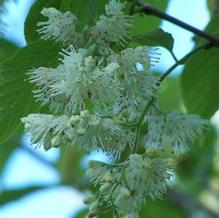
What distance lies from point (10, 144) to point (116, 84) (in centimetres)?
252

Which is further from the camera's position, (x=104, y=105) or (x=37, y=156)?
(x=37, y=156)

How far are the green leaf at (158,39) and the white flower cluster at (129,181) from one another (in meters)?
0.31

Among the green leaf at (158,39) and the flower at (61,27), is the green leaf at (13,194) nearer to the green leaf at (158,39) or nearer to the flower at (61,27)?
the green leaf at (158,39)

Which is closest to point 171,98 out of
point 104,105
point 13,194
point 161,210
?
point 161,210

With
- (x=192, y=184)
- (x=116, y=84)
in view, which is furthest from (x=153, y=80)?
(x=192, y=184)

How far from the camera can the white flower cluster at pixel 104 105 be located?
1.87 meters

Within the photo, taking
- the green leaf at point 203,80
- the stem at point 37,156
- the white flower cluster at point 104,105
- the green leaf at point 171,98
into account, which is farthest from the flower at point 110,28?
the stem at point 37,156

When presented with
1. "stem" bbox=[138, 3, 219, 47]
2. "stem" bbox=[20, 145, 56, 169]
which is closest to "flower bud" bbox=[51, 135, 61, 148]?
"stem" bbox=[138, 3, 219, 47]

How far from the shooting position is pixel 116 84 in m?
1.88

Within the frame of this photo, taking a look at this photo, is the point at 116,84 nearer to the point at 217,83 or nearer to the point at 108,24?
the point at 108,24

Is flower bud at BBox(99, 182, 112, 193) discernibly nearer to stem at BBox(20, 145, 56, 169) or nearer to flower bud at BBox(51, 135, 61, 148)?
flower bud at BBox(51, 135, 61, 148)

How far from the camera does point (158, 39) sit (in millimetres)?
2141

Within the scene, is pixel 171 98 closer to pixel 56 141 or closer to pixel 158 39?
pixel 158 39

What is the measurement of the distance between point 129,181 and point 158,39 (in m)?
0.42
